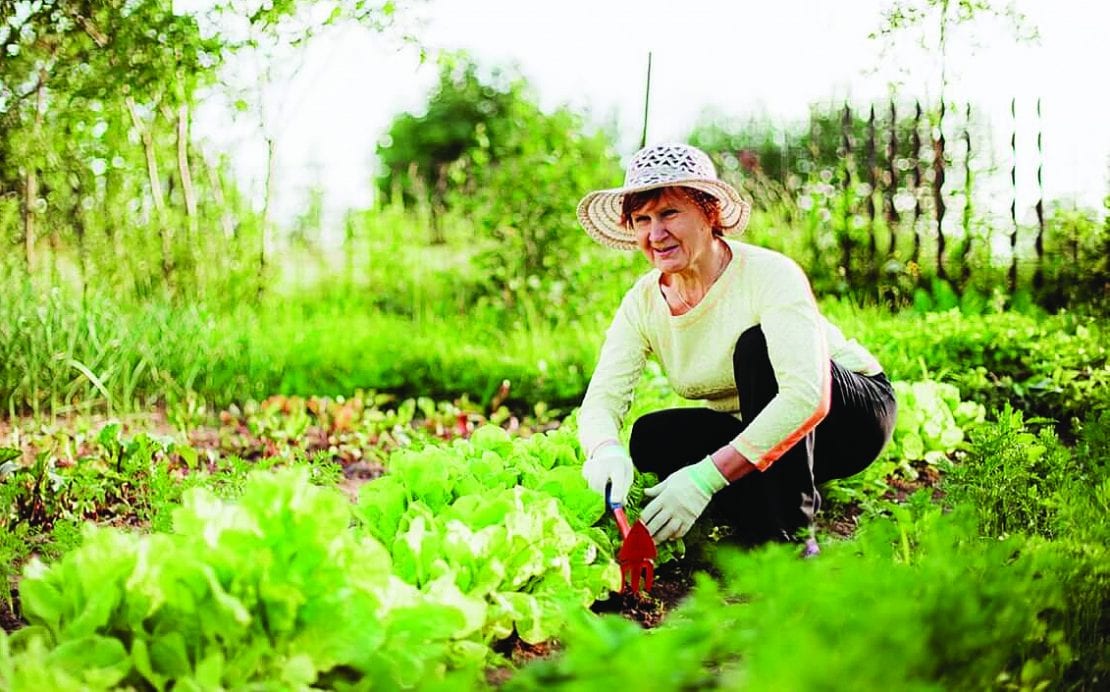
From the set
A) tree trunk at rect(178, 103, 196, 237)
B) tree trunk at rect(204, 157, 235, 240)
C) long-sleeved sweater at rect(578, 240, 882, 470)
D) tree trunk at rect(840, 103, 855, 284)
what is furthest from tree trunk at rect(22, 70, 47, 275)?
tree trunk at rect(840, 103, 855, 284)

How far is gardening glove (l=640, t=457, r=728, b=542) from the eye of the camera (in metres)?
2.60

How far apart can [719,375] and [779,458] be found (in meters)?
0.33

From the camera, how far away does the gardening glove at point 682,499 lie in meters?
2.60

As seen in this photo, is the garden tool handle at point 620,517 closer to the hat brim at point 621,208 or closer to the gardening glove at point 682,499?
the gardening glove at point 682,499

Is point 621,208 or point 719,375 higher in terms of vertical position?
point 621,208

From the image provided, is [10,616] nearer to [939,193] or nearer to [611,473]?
[611,473]

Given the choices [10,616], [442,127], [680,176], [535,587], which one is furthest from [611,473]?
[442,127]

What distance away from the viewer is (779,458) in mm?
2809

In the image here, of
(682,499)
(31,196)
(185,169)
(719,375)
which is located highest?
(185,169)

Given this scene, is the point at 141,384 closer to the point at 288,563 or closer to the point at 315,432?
the point at 315,432

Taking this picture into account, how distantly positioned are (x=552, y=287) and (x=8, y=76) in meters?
3.50

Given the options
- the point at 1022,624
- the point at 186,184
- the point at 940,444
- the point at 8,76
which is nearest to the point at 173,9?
the point at 8,76

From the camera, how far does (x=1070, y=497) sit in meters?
2.56

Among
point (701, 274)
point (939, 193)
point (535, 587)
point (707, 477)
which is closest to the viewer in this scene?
point (535, 587)
